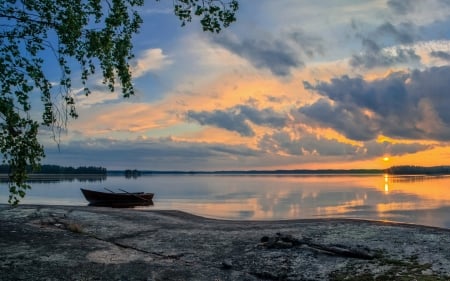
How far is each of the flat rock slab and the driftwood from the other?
32 mm

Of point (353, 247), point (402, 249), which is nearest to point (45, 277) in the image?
point (353, 247)

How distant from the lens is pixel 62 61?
11.7 metres

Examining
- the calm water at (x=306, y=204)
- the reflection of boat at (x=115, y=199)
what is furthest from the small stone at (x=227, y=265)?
the reflection of boat at (x=115, y=199)

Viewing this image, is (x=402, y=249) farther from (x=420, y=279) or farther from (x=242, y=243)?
(x=242, y=243)

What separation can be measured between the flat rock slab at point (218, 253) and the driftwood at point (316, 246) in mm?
32

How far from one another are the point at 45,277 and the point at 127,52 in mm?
6887

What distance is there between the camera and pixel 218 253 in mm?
16203

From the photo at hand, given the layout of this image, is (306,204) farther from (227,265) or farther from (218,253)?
(227,265)

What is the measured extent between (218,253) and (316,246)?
346cm

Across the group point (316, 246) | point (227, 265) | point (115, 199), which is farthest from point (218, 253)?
point (115, 199)

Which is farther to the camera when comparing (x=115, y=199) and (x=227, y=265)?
(x=115, y=199)

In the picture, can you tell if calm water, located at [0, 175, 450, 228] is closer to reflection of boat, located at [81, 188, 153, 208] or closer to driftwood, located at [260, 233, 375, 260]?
reflection of boat, located at [81, 188, 153, 208]

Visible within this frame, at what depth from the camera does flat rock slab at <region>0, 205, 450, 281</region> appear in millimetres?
13195

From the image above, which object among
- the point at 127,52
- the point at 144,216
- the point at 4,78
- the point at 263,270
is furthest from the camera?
the point at 144,216
